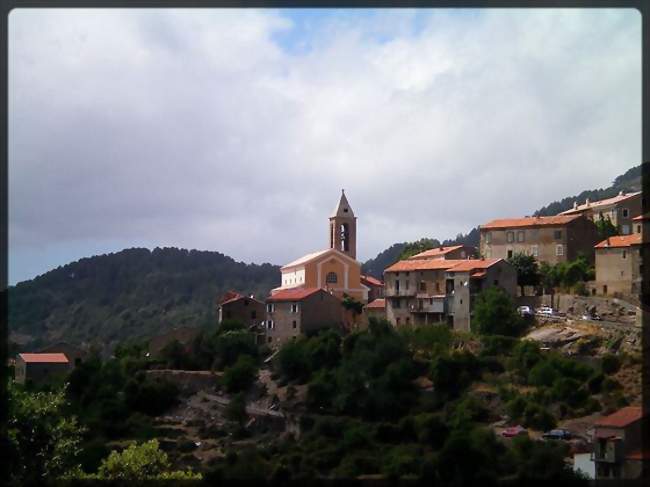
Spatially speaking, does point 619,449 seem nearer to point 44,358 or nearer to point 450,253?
point 450,253

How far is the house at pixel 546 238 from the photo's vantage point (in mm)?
30062

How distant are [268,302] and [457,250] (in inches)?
231

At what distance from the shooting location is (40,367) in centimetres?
3781

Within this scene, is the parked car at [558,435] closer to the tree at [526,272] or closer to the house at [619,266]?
the house at [619,266]

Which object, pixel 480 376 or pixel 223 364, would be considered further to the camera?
pixel 223 364

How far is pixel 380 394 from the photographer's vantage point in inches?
1078

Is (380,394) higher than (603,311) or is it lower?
lower

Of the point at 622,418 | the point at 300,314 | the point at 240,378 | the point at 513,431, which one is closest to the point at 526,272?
the point at 300,314

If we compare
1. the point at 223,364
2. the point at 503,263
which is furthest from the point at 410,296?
the point at 223,364

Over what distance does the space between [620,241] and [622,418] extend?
7.24 metres

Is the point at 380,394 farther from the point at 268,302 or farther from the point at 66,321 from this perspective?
the point at 66,321

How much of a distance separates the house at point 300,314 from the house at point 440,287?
192cm

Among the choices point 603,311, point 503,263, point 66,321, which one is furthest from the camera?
point 66,321

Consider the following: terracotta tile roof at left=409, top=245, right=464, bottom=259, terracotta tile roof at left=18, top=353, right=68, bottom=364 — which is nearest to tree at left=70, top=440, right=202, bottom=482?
terracotta tile roof at left=409, top=245, right=464, bottom=259
